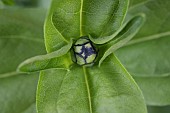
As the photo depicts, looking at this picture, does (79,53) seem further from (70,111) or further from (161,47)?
(161,47)

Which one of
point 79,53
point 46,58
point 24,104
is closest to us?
point 46,58

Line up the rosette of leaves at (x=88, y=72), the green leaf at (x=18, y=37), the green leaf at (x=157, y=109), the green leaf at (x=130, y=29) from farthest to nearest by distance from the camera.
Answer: the green leaf at (x=157, y=109)
the green leaf at (x=18, y=37)
the rosette of leaves at (x=88, y=72)
the green leaf at (x=130, y=29)

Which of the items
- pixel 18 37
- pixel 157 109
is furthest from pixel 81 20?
pixel 157 109

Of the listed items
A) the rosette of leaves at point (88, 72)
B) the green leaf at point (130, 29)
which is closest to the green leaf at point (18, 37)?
the rosette of leaves at point (88, 72)

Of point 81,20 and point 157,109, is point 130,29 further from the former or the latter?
point 157,109

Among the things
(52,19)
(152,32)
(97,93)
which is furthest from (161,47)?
(52,19)

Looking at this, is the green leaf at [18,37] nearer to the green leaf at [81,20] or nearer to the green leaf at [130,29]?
the green leaf at [81,20]

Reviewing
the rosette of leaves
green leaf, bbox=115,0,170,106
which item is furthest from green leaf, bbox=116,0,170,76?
the rosette of leaves
